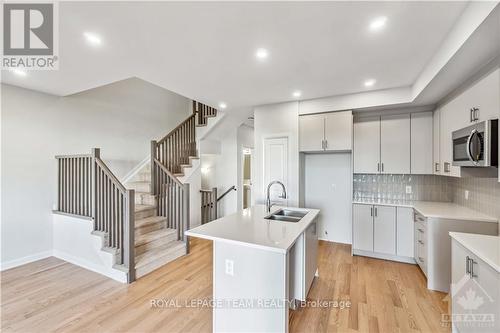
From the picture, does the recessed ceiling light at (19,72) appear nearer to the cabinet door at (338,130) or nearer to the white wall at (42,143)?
the white wall at (42,143)

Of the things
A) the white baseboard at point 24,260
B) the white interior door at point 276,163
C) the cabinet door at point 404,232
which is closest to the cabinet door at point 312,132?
→ the white interior door at point 276,163

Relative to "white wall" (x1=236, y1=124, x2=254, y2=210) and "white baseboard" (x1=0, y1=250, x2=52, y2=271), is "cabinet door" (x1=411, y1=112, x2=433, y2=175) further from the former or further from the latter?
"white baseboard" (x1=0, y1=250, x2=52, y2=271)

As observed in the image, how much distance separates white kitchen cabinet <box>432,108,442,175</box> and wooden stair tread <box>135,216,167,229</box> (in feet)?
14.5

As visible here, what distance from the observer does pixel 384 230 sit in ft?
11.3

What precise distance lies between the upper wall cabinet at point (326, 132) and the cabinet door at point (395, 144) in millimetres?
614

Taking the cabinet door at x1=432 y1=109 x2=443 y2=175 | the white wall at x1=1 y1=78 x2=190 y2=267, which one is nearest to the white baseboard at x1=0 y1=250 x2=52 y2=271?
the white wall at x1=1 y1=78 x2=190 y2=267

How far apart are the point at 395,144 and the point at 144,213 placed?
4.45 m

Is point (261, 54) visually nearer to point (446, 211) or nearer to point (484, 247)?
point (484, 247)

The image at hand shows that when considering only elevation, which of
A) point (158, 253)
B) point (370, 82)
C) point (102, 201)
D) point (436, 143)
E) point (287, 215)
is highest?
point (370, 82)

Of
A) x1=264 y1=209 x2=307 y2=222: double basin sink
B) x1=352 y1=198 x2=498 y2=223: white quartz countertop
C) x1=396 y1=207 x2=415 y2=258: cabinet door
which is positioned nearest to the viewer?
x1=352 y1=198 x2=498 y2=223: white quartz countertop

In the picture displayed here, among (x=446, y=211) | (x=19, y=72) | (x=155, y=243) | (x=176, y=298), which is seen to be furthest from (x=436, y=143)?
(x=19, y=72)

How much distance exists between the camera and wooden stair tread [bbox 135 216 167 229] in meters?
3.59

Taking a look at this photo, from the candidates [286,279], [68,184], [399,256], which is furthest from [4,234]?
[399,256]

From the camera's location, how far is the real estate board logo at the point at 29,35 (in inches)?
67.5
